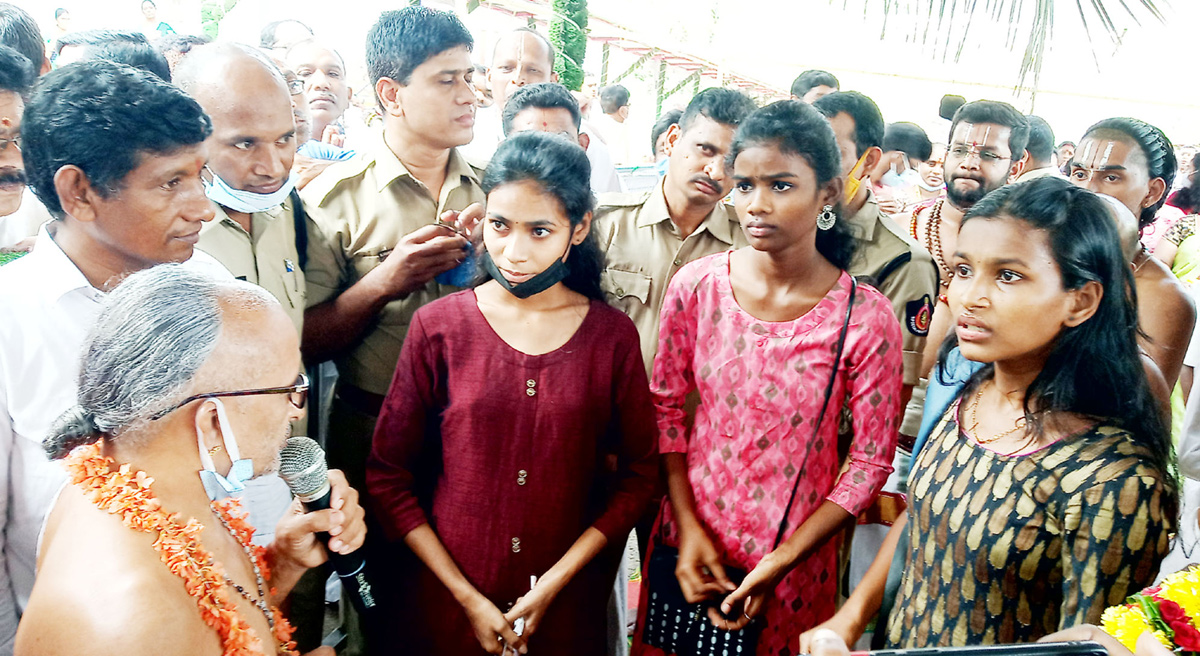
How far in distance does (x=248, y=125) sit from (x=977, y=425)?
212cm

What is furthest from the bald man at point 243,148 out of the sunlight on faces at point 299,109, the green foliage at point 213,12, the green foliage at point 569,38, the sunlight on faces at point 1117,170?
the green foliage at point 213,12

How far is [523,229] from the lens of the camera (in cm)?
211

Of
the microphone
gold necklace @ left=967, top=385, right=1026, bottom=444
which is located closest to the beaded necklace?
gold necklace @ left=967, top=385, right=1026, bottom=444

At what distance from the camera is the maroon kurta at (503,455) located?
6.76ft

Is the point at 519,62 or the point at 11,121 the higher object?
the point at 519,62

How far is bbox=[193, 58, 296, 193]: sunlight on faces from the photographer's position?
224 cm

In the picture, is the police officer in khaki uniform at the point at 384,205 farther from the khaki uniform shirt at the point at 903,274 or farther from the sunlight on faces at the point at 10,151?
the khaki uniform shirt at the point at 903,274

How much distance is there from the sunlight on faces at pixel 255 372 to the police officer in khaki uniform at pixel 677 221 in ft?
4.95

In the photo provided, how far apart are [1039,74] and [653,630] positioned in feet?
5.97

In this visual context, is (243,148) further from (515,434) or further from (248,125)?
(515,434)

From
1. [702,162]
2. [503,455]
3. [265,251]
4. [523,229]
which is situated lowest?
[503,455]

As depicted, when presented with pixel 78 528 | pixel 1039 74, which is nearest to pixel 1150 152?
pixel 1039 74

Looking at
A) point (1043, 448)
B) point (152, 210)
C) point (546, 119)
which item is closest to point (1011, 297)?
point (1043, 448)

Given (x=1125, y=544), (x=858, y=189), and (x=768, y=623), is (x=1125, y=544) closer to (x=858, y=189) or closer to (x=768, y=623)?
(x=768, y=623)
